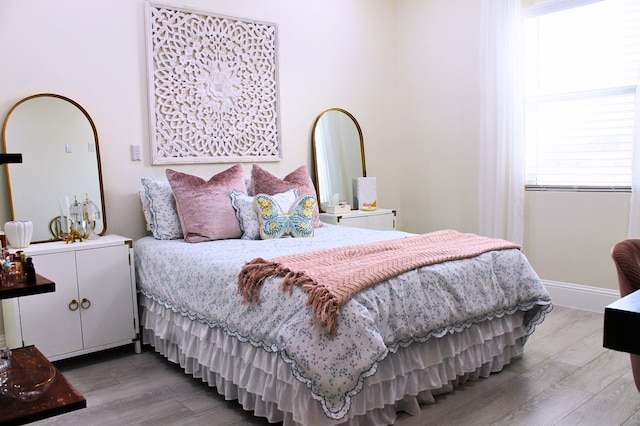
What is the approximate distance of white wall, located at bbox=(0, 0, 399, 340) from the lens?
10.8 ft

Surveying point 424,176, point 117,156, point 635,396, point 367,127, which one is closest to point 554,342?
point 635,396

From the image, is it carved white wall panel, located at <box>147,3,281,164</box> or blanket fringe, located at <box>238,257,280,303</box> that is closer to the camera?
blanket fringe, located at <box>238,257,280,303</box>

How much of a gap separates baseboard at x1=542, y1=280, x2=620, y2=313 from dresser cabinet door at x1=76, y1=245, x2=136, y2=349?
3.12 meters

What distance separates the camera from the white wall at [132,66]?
328cm

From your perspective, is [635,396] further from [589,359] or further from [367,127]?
[367,127]

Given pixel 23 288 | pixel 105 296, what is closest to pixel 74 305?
pixel 105 296

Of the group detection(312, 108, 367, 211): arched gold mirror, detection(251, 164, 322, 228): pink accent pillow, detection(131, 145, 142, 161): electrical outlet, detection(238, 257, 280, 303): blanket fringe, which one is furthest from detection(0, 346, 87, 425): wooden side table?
detection(312, 108, 367, 211): arched gold mirror

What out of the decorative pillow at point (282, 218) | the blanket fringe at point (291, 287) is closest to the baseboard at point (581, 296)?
the decorative pillow at point (282, 218)

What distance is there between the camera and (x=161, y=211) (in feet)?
11.5

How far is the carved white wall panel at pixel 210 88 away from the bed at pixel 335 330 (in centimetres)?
89

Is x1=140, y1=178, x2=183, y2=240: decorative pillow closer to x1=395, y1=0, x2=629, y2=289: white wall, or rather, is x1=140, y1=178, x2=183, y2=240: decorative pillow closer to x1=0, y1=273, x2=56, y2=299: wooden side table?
x1=0, y1=273, x2=56, y2=299: wooden side table

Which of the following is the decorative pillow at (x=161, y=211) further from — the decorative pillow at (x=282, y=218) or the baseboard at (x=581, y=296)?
the baseboard at (x=581, y=296)

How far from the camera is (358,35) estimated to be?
16.2 feet

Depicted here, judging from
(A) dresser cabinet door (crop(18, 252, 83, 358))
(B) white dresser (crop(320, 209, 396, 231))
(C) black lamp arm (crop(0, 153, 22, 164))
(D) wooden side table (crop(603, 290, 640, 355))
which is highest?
(C) black lamp arm (crop(0, 153, 22, 164))
